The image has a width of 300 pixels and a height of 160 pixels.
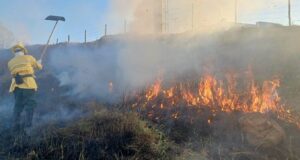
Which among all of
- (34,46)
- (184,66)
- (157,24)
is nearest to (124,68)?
(184,66)

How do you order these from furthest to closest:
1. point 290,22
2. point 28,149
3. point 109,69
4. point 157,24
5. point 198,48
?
1. point 290,22
2. point 157,24
3. point 198,48
4. point 109,69
5. point 28,149

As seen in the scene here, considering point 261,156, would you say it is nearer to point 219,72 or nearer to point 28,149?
point 28,149

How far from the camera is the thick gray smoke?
14.6 meters

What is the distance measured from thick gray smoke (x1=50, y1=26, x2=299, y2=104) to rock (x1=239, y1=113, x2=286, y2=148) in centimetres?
526

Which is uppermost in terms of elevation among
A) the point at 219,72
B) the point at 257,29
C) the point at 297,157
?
the point at 257,29

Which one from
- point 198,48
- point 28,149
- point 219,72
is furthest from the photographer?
point 198,48

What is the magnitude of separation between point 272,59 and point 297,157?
10.1 m

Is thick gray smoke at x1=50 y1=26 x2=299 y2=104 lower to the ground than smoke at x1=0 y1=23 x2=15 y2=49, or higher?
lower

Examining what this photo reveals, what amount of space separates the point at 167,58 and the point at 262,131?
974 cm

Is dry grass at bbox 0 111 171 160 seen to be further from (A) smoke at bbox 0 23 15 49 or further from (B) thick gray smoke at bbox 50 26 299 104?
(A) smoke at bbox 0 23 15 49

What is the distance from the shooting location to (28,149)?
25.2 ft

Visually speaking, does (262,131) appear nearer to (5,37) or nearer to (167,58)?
(167,58)

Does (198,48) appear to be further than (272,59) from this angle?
Yes

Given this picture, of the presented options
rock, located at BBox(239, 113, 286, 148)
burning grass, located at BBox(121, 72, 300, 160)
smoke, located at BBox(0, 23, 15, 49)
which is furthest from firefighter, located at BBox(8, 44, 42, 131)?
smoke, located at BBox(0, 23, 15, 49)
